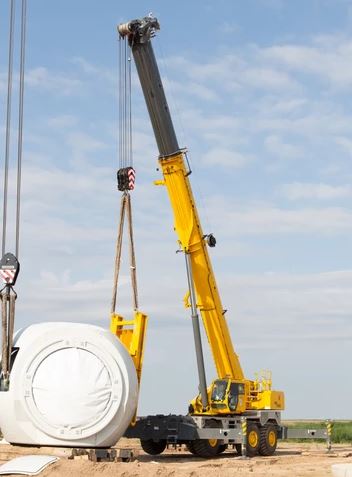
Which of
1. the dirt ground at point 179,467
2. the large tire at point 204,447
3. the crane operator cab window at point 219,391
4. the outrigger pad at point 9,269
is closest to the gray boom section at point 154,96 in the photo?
the crane operator cab window at point 219,391

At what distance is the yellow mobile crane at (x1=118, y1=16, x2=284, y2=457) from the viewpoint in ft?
92.3

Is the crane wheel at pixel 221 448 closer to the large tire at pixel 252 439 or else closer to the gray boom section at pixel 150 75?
the large tire at pixel 252 439

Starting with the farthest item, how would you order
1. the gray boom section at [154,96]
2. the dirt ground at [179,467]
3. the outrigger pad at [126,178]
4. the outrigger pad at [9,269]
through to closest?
the gray boom section at [154,96]
the outrigger pad at [126,178]
the outrigger pad at [9,269]
the dirt ground at [179,467]

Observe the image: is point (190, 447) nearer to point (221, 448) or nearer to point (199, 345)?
point (221, 448)

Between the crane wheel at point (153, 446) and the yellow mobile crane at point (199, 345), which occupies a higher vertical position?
the yellow mobile crane at point (199, 345)

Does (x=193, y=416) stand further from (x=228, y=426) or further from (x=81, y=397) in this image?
(x=81, y=397)

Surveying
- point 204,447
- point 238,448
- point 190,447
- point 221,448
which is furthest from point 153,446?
point 238,448

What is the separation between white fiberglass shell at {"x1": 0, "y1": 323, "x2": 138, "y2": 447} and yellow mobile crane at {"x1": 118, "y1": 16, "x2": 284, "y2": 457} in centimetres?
755

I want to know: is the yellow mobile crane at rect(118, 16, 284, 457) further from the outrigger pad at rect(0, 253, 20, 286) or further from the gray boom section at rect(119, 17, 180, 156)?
the outrigger pad at rect(0, 253, 20, 286)

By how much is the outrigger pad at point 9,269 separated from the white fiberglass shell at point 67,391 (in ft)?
6.30

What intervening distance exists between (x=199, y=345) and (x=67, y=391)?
9480 mm

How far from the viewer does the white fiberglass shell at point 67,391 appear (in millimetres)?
20094

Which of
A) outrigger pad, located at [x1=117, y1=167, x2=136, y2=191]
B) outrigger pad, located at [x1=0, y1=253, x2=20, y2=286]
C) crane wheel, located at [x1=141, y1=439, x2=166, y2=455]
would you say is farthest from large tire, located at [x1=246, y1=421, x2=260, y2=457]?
outrigger pad, located at [x1=0, y1=253, x2=20, y2=286]

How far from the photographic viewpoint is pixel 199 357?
28.9 meters
